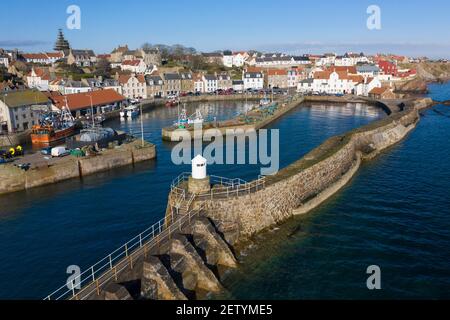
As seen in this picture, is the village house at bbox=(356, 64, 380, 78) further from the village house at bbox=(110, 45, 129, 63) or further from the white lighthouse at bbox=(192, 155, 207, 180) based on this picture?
the white lighthouse at bbox=(192, 155, 207, 180)

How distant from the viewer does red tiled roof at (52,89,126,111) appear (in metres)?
76.8

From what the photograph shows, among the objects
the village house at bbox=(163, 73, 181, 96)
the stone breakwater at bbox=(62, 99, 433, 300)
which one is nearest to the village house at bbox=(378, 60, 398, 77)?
the village house at bbox=(163, 73, 181, 96)

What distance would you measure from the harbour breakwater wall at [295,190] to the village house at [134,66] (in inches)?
4488

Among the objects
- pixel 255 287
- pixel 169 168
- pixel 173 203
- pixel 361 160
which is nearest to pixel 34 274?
pixel 173 203

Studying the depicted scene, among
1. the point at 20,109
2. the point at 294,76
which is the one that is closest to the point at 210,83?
the point at 294,76

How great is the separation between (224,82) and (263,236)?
109264 mm

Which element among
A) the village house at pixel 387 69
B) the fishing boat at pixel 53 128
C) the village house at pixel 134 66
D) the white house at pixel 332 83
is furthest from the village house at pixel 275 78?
the fishing boat at pixel 53 128

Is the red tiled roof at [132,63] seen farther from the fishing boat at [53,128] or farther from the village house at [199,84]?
the fishing boat at [53,128]

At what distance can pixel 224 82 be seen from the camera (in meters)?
131

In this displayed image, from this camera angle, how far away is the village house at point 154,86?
371 ft

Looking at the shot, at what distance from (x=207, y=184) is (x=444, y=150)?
39317 millimetres

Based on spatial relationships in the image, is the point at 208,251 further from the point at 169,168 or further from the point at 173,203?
the point at 169,168

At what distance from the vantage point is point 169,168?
45.9m

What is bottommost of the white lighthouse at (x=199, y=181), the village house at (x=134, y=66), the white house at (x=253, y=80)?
the white lighthouse at (x=199, y=181)
